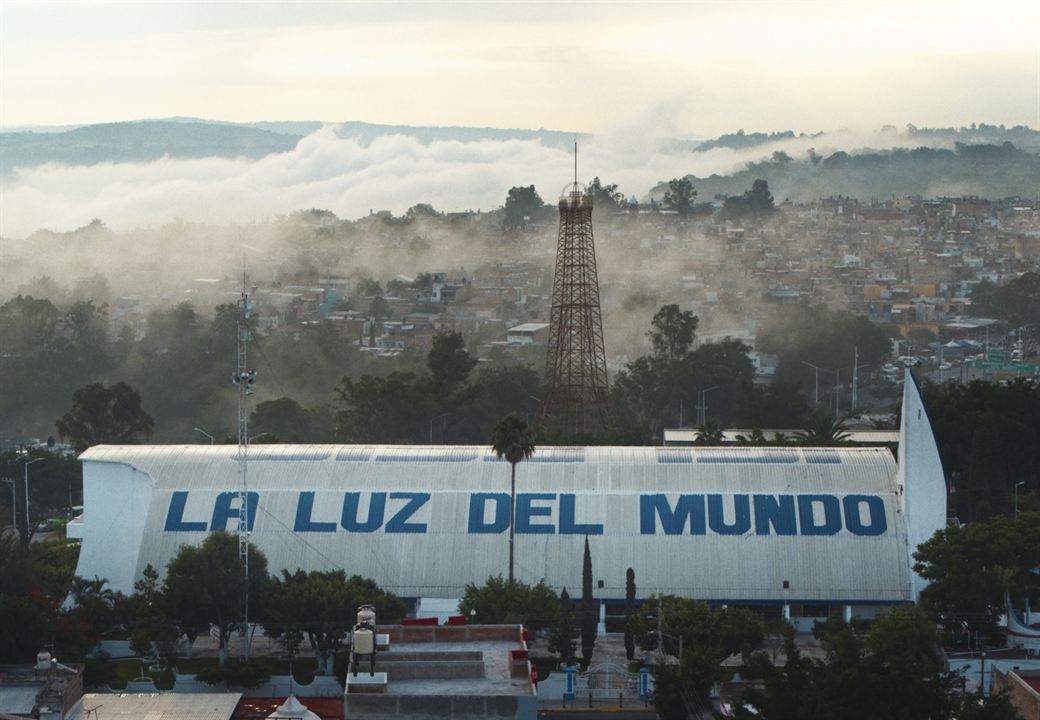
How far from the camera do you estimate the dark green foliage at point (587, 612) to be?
55.3 meters

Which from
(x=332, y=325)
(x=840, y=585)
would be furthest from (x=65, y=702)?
(x=332, y=325)

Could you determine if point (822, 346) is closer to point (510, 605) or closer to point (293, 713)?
point (510, 605)

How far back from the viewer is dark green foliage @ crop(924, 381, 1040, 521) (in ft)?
236

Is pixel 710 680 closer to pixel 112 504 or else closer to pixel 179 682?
pixel 179 682

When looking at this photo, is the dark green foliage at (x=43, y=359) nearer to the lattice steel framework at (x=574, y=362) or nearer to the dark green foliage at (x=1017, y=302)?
the lattice steel framework at (x=574, y=362)

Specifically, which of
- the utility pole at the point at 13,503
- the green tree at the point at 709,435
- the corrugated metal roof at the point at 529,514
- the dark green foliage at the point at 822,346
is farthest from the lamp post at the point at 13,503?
the dark green foliage at the point at 822,346

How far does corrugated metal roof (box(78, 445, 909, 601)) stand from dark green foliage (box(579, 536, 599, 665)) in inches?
56.7

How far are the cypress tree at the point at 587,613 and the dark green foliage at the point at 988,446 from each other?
19685mm

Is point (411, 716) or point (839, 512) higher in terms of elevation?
point (839, 512)

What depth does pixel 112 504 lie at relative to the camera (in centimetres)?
6181

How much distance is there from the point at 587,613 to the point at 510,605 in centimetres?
228

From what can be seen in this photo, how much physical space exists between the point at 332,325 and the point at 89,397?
65012 mm

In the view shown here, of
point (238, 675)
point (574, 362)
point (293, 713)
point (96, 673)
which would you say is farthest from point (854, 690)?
point (574, 362)

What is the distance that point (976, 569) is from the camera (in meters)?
55.1
